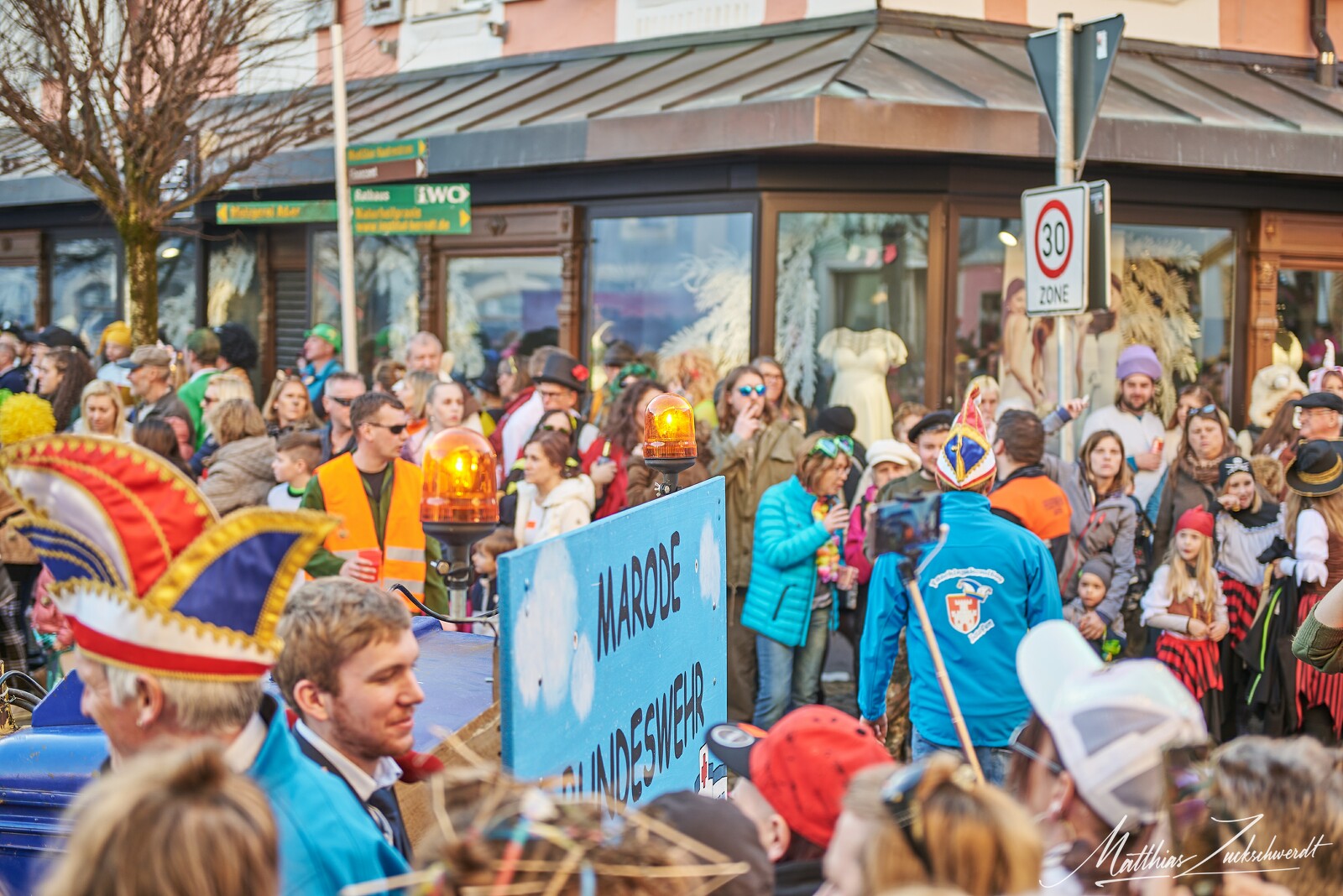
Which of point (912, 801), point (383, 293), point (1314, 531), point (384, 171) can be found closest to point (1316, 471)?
point (1314, 531)

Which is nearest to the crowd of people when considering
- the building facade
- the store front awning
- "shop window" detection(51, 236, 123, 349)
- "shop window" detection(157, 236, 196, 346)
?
the building facade

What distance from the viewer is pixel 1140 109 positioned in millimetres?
11695

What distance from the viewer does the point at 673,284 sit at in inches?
492

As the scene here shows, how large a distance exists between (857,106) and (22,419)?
574 cm

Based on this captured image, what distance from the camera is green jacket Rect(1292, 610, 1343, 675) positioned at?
477cm

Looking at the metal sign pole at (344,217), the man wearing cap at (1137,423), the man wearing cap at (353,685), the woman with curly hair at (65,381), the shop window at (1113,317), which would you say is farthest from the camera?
the shop window at (1113,317)

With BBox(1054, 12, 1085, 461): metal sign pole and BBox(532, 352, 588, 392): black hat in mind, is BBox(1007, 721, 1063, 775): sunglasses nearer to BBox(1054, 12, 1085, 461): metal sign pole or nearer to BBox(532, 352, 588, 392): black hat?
BBox(1054, 12, 1085, 461): metal sign pole

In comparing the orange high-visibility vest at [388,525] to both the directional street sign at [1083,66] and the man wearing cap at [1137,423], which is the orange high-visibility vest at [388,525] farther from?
the man wearing cap at [1137,423]

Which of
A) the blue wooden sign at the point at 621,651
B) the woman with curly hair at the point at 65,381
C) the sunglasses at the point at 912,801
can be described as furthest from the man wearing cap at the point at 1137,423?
the sunglasses at the point at 912,801

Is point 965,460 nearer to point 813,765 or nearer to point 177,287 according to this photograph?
point 813,765

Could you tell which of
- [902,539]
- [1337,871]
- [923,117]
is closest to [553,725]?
[902,539]

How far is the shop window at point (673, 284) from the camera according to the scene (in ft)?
39.3

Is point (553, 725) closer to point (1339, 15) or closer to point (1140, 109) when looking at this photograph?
point (1140, 109)

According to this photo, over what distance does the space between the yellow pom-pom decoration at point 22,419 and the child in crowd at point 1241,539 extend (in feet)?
20.7
